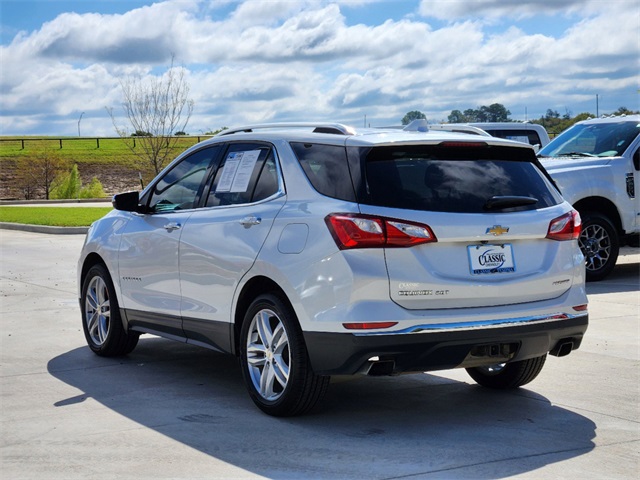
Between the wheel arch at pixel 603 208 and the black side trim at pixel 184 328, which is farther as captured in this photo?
the wheel arch at pixel 603 208

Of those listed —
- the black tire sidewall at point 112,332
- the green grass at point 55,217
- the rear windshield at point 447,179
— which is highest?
the rear windshield at point 447,179

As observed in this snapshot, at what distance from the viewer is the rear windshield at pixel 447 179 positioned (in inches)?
237

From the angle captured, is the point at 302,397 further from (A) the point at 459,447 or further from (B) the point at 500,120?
(B) the point at 500,120

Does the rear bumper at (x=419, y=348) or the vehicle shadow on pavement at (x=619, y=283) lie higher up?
the rear bumper at (x=419, y=348)

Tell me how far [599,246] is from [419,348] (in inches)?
340

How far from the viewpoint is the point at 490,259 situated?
6102 mm

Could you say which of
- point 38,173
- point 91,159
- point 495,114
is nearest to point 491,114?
point 495,114

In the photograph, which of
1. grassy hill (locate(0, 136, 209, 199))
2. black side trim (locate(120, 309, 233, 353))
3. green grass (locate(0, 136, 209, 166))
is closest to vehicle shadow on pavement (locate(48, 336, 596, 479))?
black side trim (locate(120, 309, 233, 353))

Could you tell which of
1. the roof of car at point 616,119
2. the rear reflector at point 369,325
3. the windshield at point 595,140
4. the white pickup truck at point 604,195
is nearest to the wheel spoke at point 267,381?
the rear reflector at point 369,325

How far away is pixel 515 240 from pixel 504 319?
499mm

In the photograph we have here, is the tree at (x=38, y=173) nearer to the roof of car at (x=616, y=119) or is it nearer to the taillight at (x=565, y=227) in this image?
the roof of car at (x=616, y=119)

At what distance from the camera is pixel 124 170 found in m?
66.2

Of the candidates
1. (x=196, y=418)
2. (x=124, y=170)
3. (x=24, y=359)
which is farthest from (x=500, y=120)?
(x=124, y=170)

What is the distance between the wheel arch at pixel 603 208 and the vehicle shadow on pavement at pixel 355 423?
6763 mm
